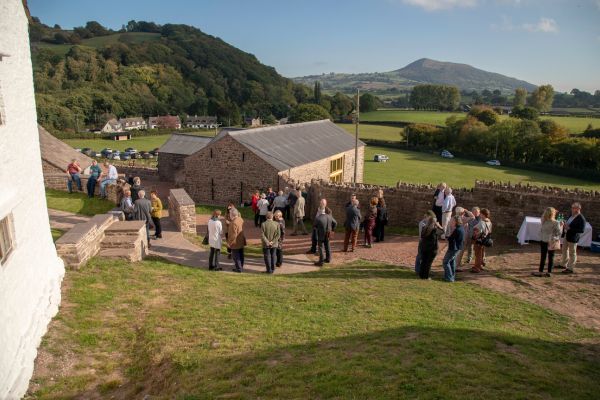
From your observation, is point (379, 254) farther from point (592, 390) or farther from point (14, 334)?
point (14, 334)

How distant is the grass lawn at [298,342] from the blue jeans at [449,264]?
1.51 ft

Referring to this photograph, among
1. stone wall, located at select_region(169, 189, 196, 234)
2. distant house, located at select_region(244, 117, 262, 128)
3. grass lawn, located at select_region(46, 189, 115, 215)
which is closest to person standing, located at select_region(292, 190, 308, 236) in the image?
stone wall, located at select_region(169, 189, 196, 234)

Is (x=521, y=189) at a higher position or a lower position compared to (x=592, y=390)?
higher

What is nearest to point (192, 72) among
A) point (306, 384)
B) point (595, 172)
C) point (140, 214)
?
point (595, 172)

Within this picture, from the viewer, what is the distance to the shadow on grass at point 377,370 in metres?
5.36

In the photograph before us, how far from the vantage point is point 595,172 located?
49.9 meters

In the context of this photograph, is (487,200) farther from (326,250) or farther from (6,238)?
(6,238)

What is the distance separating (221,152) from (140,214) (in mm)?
10888

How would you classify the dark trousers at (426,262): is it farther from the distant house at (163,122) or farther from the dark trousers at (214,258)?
the distant house at (163,122)

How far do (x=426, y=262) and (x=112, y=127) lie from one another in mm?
99590

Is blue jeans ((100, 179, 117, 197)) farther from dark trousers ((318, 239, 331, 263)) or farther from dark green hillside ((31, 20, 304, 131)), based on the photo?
dark green hillside ((31, 20, 304, 131))

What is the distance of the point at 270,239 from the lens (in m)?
11.7

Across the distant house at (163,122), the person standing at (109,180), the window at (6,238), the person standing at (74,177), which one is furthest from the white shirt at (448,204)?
the distant house at (163,122)

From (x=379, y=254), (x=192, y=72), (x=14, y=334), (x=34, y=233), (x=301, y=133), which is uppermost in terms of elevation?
(x=192, y=72)
